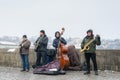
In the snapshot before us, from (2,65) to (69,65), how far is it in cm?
474

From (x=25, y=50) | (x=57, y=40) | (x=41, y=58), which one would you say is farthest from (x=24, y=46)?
(x=57, y=40)

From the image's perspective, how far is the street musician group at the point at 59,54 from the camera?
1689cm

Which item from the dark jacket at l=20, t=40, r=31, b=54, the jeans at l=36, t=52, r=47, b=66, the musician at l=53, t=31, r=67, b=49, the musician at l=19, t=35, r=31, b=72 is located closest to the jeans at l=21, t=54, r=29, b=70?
the musician at l=19, t=35, r=31, b=72

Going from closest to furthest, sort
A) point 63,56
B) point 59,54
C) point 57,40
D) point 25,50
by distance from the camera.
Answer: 1. point 59,54
2. point 63,56
3. point 57,40
4. point 25,50

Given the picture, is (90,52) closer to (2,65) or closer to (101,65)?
(101,65)

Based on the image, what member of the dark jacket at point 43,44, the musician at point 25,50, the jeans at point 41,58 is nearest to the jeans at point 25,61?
the musician at point 25,50

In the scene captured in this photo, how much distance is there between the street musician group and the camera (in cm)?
1689

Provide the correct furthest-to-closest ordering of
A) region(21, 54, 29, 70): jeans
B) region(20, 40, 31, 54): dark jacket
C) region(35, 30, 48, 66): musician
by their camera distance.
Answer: region(21, 54, 29, 70): jeans < region(20, 40, 31, 54): dark jacket < region(35, 30, 48, 66): musician

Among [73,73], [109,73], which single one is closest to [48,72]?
[73,73]

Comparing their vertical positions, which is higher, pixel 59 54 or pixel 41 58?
pixel 59 54

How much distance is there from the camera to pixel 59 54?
17.7 m

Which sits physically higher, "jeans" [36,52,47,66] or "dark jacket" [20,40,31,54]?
"dark jacket" [20,40,31,54]

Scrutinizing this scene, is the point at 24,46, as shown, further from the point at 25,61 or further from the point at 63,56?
the point at 63,56

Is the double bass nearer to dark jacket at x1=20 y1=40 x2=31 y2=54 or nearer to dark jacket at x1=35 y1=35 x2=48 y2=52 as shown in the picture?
dark jacket at x1=35 y1=35 x2=48 y2=52
